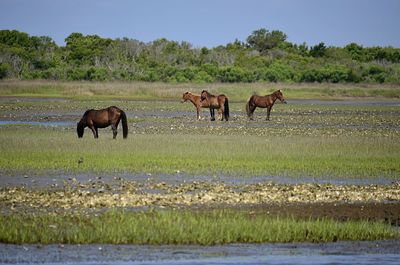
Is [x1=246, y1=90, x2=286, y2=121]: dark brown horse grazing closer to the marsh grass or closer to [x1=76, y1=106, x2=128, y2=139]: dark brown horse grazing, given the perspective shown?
[x1=76, y1=106, x2=128, y2=139]: dark brown horse grazing

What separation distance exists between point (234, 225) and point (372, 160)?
11363mm

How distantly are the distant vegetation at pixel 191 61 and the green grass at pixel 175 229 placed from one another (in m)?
65.4

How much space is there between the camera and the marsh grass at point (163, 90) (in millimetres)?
66312

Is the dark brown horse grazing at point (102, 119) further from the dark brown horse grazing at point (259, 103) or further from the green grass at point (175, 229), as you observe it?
the green grass at point (175, 229)

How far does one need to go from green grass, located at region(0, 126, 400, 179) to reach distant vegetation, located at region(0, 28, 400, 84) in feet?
164

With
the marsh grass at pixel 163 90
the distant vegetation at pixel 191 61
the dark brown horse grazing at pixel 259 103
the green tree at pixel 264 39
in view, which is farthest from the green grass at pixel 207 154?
the green tree at pixel 264 39

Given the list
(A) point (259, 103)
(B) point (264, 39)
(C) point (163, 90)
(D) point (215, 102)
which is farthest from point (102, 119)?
(B) point (264, 39)

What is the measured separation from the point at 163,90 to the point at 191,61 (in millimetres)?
31923

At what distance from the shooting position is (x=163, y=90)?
67.9 meters

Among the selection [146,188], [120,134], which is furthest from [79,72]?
[146,188]

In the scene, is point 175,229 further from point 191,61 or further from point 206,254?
point 191,61

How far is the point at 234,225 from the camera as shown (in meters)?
14.9

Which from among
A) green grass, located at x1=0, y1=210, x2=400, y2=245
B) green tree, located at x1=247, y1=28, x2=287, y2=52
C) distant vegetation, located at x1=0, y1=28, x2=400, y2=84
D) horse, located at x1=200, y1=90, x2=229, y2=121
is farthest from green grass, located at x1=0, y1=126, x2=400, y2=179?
green tree, located at x1=247, y1=28, x2=287, y2=52

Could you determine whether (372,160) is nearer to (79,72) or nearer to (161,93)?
(161,93)
